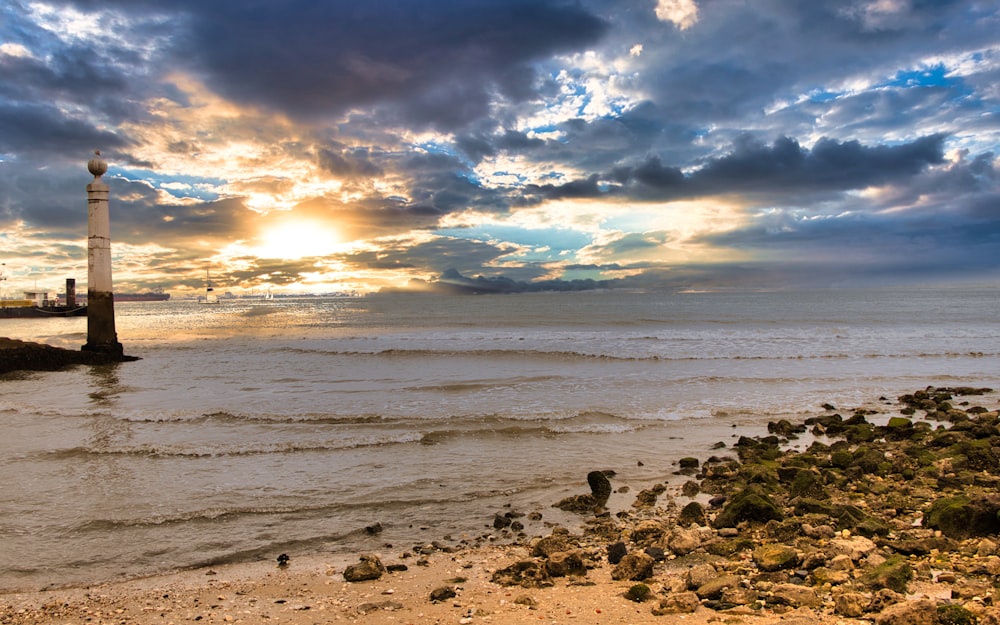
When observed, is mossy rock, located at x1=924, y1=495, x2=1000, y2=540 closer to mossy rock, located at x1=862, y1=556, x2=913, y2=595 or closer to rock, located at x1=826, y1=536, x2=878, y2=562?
rock, located at x1=826, y1=536, x2=878, y2=562

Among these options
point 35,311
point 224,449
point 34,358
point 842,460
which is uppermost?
point 35,311

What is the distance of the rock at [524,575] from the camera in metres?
5.73

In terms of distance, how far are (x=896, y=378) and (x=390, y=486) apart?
21.3m

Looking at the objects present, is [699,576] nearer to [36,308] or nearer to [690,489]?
[690,489]

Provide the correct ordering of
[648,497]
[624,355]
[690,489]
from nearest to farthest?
[648,497]
[690,489]
[624,355]

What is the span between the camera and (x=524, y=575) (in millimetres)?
5863

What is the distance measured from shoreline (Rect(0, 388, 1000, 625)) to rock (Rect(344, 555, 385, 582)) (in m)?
0.02

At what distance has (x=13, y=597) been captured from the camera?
595 cm

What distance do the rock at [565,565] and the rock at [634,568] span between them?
13.4 inches

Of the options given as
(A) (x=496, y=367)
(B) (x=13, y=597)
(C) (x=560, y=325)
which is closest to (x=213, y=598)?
(B) (x=13, y=597)

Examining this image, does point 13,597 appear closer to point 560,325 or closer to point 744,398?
point 744,398

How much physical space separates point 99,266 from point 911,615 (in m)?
35.6

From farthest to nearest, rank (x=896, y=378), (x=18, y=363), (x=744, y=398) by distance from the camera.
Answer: (x=18, y=363), (x=896, y=378), (x=744, y=398)

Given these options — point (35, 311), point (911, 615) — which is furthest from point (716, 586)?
point (35, 311)
